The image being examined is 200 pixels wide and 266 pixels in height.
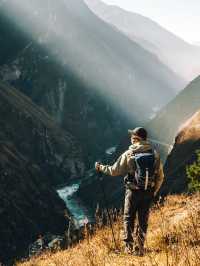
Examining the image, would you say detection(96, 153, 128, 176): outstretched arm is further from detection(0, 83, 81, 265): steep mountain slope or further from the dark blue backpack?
detection(0, 83, 81, 265): steep mountain slope

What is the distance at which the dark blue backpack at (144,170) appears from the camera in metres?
7.96

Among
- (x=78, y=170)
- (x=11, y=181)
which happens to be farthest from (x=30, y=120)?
(x=11, y=181)

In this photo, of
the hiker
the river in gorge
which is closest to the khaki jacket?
the hiker

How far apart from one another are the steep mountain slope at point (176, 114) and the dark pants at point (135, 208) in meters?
78.0

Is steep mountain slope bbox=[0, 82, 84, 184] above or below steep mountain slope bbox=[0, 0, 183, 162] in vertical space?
below

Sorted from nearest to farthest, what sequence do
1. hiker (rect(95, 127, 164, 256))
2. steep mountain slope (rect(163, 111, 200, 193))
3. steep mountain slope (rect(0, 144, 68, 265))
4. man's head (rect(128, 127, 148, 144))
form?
hiker (rect(95, 127, 164, 256))
man's head (rect(128, 127, 148, 144))
steep mountain slope (rect(163, 111, 200, 193))
steep mountain slope (rect(0, 144, 68, 265))

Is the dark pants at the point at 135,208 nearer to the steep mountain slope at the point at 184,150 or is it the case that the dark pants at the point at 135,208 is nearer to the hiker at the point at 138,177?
the hiker at the point at 138,177

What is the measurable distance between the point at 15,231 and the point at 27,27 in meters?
149

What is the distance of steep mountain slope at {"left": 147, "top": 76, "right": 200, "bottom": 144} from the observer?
292ft

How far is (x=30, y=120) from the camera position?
357ft

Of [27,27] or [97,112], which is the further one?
[27,27]

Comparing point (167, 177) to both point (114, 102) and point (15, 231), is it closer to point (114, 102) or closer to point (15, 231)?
point (15, 231)

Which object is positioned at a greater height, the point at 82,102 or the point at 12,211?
the point at 82,102

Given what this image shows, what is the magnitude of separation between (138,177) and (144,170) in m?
0.15
